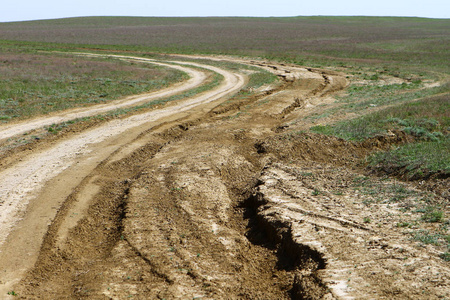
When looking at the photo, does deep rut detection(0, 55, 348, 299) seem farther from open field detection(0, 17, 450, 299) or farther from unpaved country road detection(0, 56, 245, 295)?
unpaved country road detection(0, 56, 245, 295)

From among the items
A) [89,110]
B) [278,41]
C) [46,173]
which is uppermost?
[278,41]

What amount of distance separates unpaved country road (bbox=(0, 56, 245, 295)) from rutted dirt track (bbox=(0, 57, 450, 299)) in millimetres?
39

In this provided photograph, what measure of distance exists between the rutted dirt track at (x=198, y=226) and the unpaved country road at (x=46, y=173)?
0.04 metres

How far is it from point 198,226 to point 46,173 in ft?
18.6

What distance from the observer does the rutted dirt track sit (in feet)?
22.2

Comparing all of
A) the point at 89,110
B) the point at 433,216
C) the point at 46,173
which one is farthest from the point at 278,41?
the point at 433,216

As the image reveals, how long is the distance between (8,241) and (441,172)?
952cm

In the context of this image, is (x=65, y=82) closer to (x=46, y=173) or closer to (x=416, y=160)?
(x=46, y=173)

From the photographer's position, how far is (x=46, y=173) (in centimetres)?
1224

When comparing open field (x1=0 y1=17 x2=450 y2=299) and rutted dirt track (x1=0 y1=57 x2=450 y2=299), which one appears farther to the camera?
open field (x1=0 y1=17 x2=450 y2=299)

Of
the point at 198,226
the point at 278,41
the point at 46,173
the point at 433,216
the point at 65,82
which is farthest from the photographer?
the point at 278,41

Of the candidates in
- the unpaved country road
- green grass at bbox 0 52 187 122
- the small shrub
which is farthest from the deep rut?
green grass at bbox 0 52 187 122

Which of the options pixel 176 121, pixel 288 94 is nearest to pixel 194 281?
pixel 176 121

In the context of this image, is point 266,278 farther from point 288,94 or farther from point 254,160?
point 288,94
